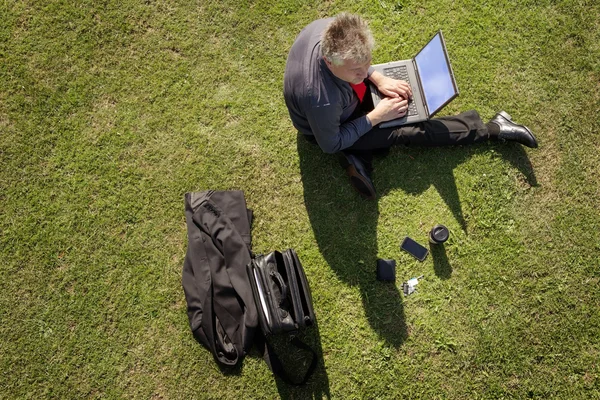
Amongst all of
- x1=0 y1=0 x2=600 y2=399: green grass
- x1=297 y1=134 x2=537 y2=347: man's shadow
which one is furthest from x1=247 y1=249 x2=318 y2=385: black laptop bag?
x1=297 y1=134 x2=537 y2=347: man's shadow

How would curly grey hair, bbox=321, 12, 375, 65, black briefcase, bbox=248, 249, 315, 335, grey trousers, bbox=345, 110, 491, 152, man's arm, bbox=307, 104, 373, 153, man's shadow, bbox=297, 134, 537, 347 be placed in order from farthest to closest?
man's shadow, bbox=297, 134, 537, 347
grey trousers, bbox=345, 110, 491, 152
black briefcase, bbox=248, 249, 315, 335
man's arm, bbox=307, 104, 373, 153
curly grey hair, bbox=321, 12, 375, 65

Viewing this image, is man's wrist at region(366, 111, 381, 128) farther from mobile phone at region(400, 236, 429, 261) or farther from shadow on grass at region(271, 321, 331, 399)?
shadow on grass at region(271, 321, 331, 399)

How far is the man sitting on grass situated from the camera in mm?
3879

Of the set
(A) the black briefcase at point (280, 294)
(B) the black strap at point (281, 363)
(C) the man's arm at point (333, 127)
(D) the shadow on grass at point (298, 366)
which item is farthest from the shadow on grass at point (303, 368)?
(C) the man's arm at point (333, 127)

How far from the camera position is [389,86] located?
196 inches

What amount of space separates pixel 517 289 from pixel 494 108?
2358 millimetres

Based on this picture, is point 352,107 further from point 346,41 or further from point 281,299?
point 281,299

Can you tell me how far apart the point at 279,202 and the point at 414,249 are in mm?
1815

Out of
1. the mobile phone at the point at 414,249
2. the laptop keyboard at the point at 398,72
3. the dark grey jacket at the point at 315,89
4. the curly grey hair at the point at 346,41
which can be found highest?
the curly grey hair at the point at 346,41

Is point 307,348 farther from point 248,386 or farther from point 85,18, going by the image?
point 85,18

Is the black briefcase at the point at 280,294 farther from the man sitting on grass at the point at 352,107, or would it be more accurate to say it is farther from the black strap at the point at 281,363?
the man sitting on grass at the point at 352,107

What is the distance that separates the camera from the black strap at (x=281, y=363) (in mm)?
5039

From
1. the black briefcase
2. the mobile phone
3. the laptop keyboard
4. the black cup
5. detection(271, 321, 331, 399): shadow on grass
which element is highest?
the laptop keyboard

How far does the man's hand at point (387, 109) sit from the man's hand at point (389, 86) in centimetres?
6
